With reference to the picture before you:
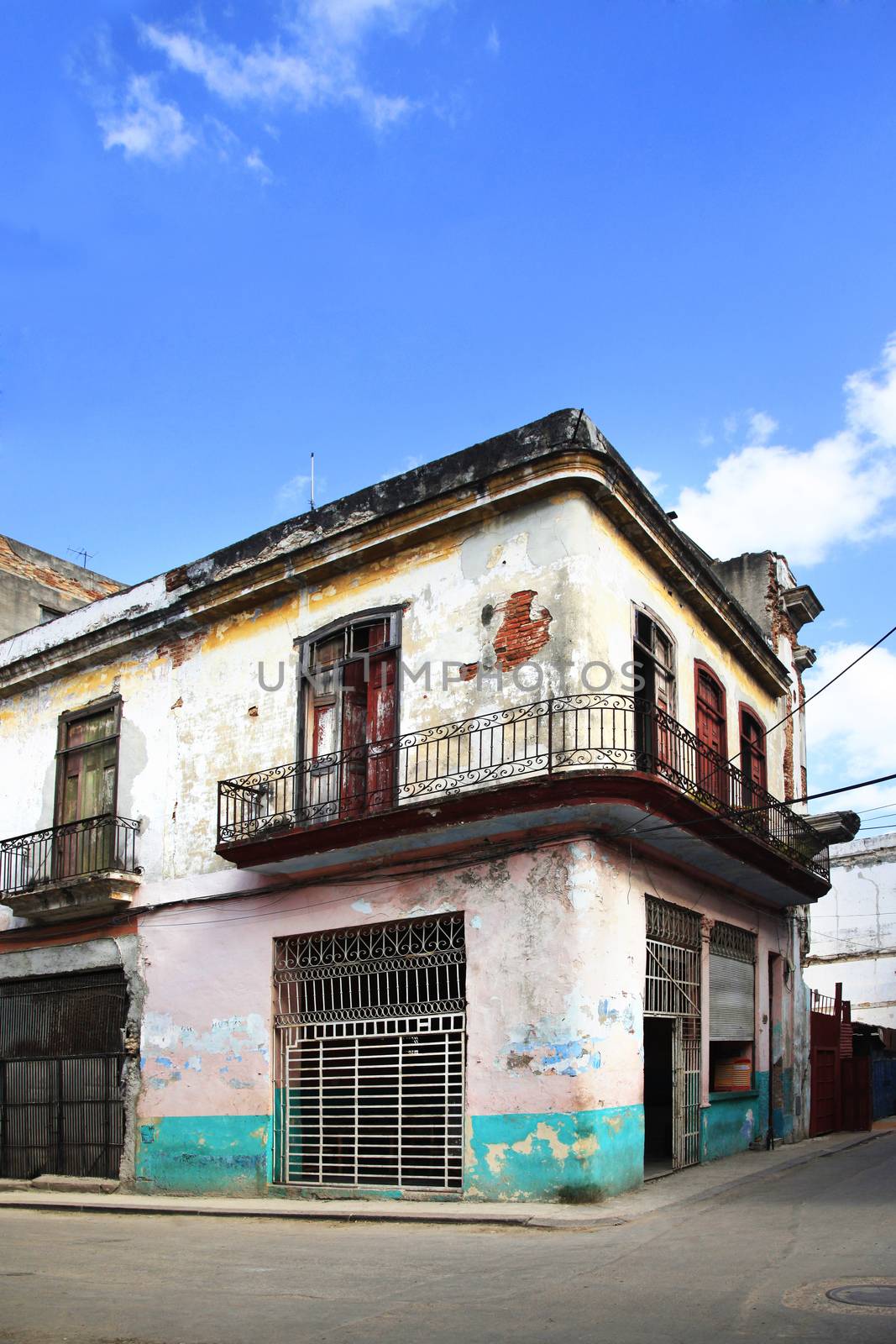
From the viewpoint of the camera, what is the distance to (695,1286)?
22.1ft

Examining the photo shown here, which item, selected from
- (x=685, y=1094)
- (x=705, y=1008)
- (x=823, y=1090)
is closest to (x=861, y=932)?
(x=823, y=1090)

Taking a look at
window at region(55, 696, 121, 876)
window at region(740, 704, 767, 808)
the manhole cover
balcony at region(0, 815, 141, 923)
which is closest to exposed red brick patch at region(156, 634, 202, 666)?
window at region(55, 696, 121, 876)

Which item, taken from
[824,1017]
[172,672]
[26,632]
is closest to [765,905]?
[824,1017]

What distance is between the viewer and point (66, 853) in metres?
15.9

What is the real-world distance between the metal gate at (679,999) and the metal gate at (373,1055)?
6.65 ft

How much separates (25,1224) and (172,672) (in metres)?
6.42

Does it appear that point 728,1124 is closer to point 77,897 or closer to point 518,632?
point 518,632

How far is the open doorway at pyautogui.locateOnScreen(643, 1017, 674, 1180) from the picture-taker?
13.1 m

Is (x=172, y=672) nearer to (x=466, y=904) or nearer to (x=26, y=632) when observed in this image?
(x=26, y=632)

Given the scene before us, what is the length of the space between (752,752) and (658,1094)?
4.77 metres

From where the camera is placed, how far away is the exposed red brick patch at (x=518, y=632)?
11773mm

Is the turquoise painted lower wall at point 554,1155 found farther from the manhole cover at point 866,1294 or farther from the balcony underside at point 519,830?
the manhole cover at point 866,1294

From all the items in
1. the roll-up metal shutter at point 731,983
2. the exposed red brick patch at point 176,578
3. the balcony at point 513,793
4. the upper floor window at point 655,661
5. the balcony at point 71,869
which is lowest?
the roll-up metal shutter at point 731,983

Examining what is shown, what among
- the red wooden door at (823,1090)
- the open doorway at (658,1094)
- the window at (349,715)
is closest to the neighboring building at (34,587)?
the window at (349,715)
